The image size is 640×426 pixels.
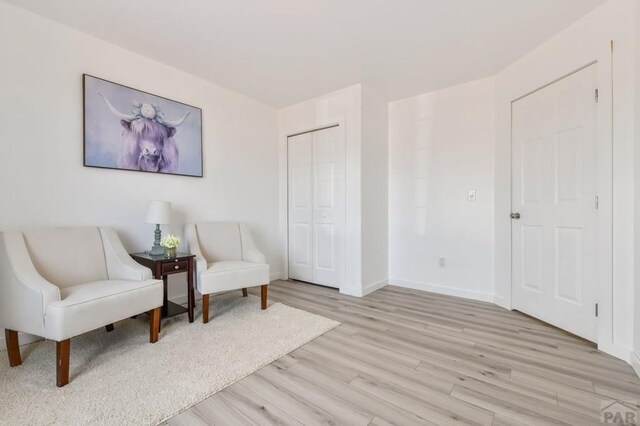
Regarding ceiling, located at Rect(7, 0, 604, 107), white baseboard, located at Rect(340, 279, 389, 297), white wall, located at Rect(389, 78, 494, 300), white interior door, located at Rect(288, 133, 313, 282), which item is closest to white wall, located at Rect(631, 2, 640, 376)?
ceiling, located at Rect(7, 0, 604, 107)

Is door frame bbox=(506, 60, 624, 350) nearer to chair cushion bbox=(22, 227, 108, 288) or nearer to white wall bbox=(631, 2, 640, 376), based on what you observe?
white wall bbox=(631, 2, 640, 376)

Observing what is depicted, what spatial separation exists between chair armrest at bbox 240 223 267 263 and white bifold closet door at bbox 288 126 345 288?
894 millimetres

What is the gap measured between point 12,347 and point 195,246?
4.32 feet

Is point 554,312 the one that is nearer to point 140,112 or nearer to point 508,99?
point 508,99

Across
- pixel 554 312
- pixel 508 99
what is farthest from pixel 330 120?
pixel 554 312

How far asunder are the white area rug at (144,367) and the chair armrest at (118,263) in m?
0.48

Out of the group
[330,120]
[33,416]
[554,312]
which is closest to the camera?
[33,416]

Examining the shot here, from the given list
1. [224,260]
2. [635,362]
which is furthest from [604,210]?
[224,260]

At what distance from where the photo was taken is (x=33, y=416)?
1323 millimetres

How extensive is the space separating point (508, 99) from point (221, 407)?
3.47 m

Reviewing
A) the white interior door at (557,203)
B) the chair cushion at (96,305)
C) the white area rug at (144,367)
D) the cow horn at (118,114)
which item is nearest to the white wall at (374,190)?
the white area rug at (144,367)

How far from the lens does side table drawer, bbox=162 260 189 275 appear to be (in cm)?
230

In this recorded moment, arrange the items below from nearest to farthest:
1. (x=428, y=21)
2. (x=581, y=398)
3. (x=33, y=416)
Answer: (x=33, y=416) < (x=581, y=398) < (x=428, y=21)

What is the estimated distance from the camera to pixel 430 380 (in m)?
1.63
